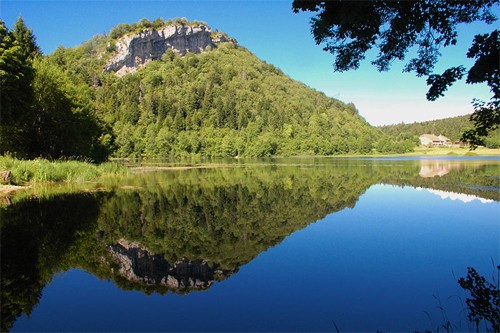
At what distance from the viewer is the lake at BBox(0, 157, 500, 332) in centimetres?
737

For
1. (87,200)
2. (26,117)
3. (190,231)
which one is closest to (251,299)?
(190,231)

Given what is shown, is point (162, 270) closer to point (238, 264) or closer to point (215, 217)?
point (238, 264)

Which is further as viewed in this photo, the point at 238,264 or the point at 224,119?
the point at 224,119

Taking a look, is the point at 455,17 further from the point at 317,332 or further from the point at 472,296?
the point at 317,332

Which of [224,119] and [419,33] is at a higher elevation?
[224,119]

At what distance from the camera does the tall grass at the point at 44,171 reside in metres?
27.1

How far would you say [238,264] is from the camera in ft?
35.6

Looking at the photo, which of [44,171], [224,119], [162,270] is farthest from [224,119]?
[162,270]

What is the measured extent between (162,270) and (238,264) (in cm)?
215

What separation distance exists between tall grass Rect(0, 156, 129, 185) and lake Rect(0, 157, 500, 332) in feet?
26.6

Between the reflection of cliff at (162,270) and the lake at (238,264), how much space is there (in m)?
0.03

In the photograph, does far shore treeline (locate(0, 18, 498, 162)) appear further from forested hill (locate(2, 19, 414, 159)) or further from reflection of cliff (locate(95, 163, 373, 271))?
reflection of cliff (locate(95, 163, 373, 271))

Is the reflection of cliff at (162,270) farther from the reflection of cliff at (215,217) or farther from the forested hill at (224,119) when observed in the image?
the forested hill at (224,119)

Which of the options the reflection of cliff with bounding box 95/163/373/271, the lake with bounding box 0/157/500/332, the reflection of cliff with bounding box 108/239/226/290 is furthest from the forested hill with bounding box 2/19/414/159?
the reflection of cliff with bounding box 108/239/226/290
